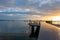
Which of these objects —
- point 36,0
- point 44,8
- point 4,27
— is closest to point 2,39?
point 4,27

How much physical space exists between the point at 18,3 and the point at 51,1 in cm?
180

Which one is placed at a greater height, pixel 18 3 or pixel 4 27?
pixel 18 3

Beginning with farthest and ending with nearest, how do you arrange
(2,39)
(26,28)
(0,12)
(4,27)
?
(0,12) → (4,27) → (26,28) → (2,39)

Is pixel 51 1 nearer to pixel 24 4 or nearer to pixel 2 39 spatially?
pixel 24 4

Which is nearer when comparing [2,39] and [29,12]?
[2,39]

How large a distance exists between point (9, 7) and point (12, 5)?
7.9 inches

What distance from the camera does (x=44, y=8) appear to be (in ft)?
30.8

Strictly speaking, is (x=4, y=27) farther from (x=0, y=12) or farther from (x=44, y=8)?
(x=44, y=8)

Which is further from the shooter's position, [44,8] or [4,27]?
[44,8]

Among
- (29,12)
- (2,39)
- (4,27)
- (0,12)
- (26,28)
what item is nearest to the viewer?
(2,39)

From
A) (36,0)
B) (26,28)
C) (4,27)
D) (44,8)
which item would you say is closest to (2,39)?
(26,28)

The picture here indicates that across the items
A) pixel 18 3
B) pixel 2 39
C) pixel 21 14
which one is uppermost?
pixel 18 3

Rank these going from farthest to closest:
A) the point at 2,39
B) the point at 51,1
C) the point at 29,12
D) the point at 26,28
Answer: the point at 29,12, the point at 51,1, the point at 26,28, the point at 2,39

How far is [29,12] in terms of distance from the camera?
9.75 m
